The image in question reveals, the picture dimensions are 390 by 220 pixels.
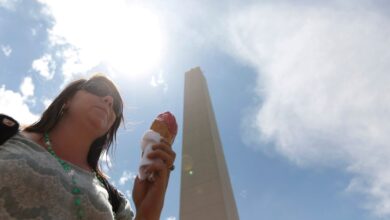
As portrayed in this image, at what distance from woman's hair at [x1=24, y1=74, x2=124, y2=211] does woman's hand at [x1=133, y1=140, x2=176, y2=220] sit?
20 cm

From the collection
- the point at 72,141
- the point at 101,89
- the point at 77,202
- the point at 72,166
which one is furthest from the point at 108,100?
the point at 77,202

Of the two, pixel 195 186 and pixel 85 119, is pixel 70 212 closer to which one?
pixel 85 119

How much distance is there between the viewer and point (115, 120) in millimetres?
2561

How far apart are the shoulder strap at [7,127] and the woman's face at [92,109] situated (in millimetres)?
471

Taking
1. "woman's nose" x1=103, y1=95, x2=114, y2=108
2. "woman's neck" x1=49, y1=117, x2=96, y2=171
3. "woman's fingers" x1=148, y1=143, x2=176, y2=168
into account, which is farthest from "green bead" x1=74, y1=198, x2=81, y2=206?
"woman's nose" x1=103, y1=95, x2=114, y2=108

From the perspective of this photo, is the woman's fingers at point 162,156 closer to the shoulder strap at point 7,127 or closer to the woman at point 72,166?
the woman at point 72,166

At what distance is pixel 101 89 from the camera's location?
2.31 meters

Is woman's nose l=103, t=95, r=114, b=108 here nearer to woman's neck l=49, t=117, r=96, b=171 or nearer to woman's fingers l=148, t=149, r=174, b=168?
woman's neck l=49, t=117, r=96, b=171

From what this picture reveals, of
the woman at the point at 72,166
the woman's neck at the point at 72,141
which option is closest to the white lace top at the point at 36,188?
the woman at the point at 72,166

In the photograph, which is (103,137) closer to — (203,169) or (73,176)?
(73,176)

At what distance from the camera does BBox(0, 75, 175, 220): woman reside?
146cm

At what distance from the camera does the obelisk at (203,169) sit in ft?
25.0

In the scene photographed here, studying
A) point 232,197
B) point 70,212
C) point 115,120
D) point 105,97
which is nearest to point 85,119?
point 105,97

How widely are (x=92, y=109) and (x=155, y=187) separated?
0.65m
